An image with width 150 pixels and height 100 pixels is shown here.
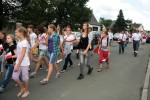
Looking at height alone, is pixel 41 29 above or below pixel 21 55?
above

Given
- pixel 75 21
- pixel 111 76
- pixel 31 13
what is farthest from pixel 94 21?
pixel 111 76

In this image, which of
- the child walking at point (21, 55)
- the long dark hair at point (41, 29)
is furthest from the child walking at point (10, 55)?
the long dark hair at point (41, 29)

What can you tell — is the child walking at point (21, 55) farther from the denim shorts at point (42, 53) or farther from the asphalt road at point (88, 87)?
the denim shorts at point (42, 53)

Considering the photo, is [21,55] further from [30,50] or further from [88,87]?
[30,50]

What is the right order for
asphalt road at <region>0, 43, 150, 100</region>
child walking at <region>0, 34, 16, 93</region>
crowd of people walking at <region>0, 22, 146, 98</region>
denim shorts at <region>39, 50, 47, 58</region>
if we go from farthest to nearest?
1. denim shorts at <region>39, 50, 47, 58</region>
2. child walking at <region>0, 34, 16, 93</region>
3. asphalt road at <region>0, 43, 150, 100</region>
4. crowd of people walking at <region>0, 22, 146, 98</region>

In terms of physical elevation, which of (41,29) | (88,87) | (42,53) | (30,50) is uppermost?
(41,29)

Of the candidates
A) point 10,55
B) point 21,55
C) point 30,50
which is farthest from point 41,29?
point 21,55

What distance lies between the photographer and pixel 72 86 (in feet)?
29.3

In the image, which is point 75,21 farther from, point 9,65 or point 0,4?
point 9,65

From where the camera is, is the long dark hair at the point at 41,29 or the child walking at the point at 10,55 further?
the long dark hair at the point at 41,29

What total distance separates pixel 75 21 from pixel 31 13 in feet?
76.8

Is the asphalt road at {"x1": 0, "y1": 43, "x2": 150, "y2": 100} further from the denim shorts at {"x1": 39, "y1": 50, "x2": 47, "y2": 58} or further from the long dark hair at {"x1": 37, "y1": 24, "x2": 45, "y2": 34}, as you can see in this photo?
the long dark hair at {"x1": 37, "y1": 24, "x2": 45, "y2": 34}

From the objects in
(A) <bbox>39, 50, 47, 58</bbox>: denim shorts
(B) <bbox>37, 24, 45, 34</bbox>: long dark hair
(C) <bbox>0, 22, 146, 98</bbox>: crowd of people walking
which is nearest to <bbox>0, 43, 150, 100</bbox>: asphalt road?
(C) <bbox>0, 22, 146, 98</bbox>: crowd of people walking

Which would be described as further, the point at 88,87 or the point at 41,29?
the point at 41,29
